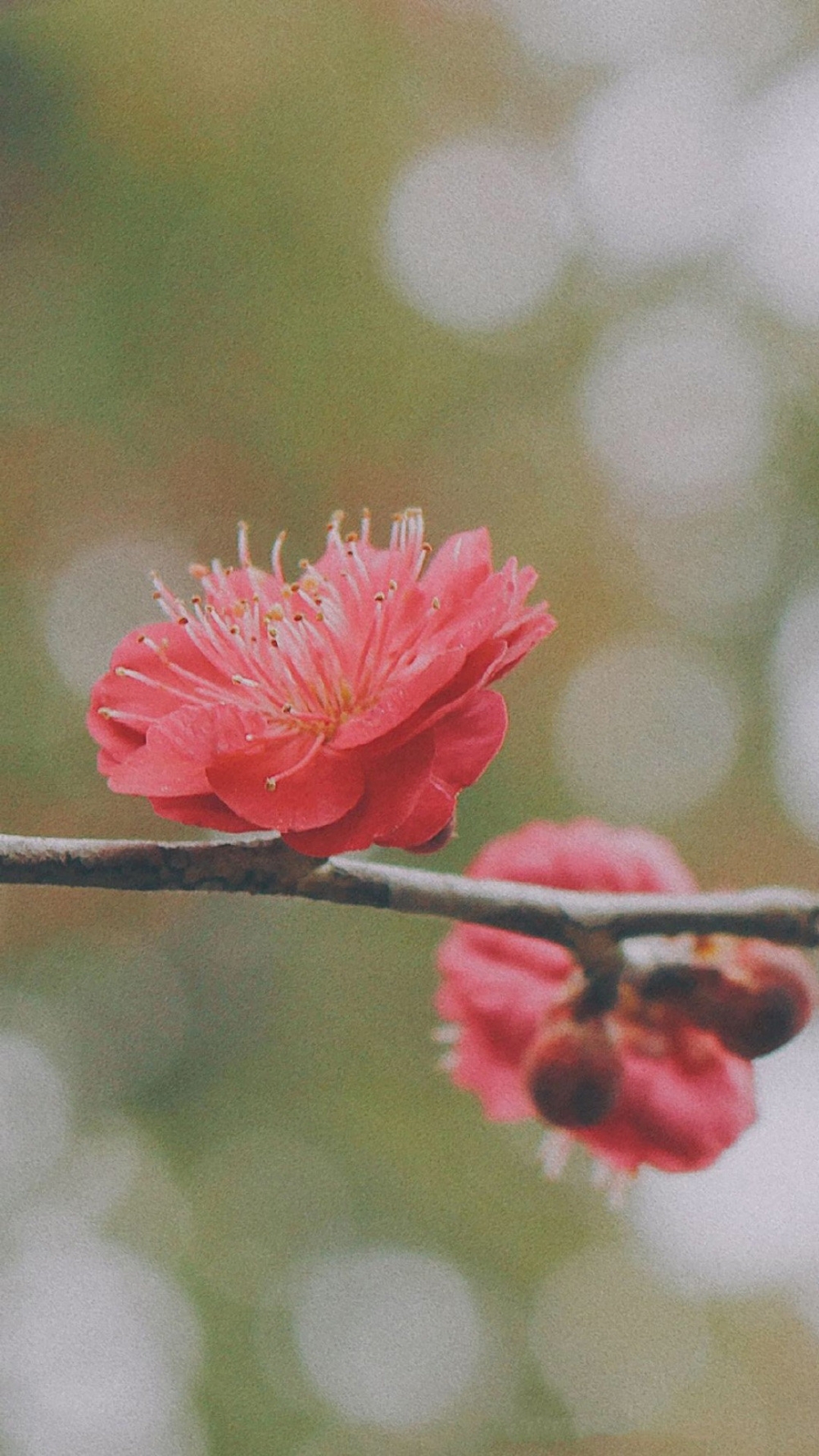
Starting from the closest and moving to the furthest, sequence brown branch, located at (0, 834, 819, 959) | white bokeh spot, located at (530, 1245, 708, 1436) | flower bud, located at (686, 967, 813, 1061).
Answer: brown branch, located at (0, 834, 819, 959)
flower bud, located at (686, 967, 813, 1061)
white bokeh spot, located at (530, 1245, 708, 1436)

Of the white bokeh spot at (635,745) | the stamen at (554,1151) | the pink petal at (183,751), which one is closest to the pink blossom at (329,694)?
the pink petal at (183,751)

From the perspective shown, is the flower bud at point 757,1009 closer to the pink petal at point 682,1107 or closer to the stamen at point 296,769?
the pink petal at point 682,1107

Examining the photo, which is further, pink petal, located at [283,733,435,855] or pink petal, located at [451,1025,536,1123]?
pink petal, located at [451,1025,536,1123]

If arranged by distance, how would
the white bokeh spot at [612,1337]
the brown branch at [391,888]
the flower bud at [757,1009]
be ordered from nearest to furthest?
the brown branch at [391,888]
the flower bud at [757,1009]
the white bokeh spot at [612,1337]

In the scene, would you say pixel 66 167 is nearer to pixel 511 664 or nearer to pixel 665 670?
pixel 665 670

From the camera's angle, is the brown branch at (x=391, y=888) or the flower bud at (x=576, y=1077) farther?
the flower bud at (x=576, y=1077)

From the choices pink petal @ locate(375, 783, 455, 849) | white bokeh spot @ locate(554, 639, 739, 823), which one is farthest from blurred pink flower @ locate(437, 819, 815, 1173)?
white bokeh spot @ locate(554, 639, 739, 823)

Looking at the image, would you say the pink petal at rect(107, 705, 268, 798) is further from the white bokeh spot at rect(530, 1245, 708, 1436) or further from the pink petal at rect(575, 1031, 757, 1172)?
the white bokeh spot at rect(530, 1245, 708, 1436)

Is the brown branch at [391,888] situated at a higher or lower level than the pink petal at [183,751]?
lower
